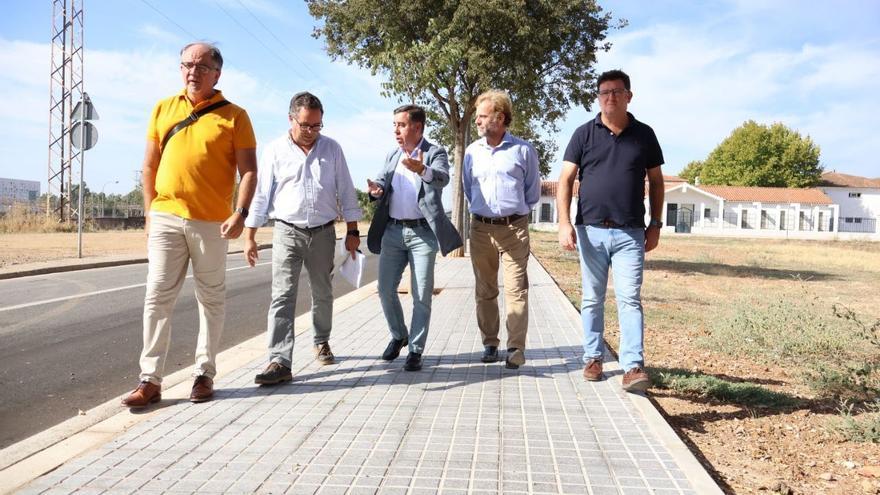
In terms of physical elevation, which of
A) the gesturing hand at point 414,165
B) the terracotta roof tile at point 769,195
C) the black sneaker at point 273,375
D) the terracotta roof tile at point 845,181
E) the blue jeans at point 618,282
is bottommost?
the black sneaker at point 273,375

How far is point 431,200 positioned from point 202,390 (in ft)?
6.80

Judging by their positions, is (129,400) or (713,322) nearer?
(129,400)

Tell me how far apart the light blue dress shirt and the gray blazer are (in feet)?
1.08

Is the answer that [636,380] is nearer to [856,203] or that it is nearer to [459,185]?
[459,185]

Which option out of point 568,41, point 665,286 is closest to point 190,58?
point 665,286

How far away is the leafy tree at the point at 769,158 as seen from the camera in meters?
74.6

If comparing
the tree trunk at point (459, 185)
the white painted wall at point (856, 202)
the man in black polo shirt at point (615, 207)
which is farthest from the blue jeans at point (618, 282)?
the white painted wall at point (856, 202)

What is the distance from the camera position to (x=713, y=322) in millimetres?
9336

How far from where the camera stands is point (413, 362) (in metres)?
5.32

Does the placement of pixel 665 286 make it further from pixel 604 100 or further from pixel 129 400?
pixel 129 400

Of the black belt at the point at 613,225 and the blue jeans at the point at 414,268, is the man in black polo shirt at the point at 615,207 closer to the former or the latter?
the black belt at the point at 613,225

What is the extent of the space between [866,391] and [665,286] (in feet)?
33.3

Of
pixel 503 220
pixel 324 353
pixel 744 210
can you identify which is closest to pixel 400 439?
pixel 324 353

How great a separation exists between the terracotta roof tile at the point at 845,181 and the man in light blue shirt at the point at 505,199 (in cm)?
8406
